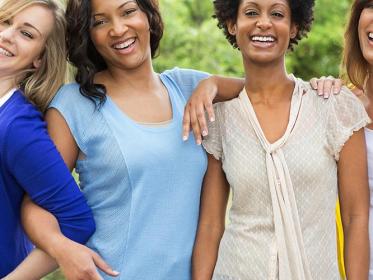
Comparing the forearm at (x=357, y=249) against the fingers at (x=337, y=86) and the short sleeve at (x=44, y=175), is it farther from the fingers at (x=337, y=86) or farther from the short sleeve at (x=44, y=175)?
the short sleeve at (x=44, y=175)

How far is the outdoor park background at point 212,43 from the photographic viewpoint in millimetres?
8446

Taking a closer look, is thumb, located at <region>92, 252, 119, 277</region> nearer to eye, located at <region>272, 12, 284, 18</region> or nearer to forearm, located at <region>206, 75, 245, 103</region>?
forearm, located at <region>206, 75, 245, 103</region>

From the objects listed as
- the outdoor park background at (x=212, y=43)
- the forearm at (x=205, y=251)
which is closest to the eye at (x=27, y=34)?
the forearm at (x=205, y=251)

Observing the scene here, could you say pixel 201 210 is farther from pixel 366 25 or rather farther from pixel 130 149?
pixel 366 25

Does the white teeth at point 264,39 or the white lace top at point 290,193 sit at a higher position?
the white teeth at point 264,39

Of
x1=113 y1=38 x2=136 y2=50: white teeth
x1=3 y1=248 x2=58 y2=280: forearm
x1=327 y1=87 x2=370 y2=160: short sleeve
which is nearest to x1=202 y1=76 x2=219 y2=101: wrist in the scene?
→ x1=113 y1=38 x2=136 y2=50: white teeth

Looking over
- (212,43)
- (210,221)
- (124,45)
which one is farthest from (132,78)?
(212,43)

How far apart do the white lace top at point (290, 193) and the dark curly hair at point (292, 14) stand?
0.97ft

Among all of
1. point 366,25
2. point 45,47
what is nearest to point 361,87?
point 366,25

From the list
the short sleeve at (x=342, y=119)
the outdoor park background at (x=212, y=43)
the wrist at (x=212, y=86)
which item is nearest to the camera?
the short sleeve at (x=342, y=119)

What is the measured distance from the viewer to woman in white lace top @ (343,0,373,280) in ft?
9.64

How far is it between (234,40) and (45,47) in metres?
0.72

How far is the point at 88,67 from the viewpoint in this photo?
297 centimetres

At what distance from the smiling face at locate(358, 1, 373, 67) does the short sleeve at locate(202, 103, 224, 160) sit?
620 mm
